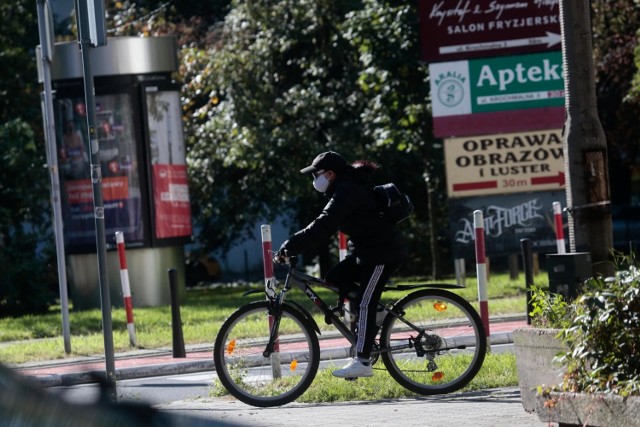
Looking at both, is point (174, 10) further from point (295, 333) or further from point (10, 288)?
point (295, 333)

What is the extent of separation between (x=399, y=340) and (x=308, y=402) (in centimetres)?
75

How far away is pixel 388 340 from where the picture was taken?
9.06 m

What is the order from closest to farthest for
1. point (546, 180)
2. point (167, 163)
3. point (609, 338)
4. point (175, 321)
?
point (609, 338) < point (175, 321) < point (167, 163) < point (546, 180)

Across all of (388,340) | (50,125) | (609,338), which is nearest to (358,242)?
(388,340)

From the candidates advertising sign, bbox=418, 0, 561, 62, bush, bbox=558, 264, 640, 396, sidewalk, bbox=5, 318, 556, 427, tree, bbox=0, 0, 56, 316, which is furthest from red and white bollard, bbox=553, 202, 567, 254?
tree, bbox=0, 0, 56, 316

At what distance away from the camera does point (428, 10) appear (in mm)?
20797

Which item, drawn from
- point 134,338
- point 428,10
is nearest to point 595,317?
point 134,338

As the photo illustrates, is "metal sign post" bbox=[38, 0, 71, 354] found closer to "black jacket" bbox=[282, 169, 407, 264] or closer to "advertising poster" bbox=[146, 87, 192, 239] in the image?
"black jacket" bbox=[282, 169, 407, 264]

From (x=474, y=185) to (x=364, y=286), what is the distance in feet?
40.5

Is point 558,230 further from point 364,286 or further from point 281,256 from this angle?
point 281,256

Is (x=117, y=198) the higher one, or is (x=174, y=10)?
(x=174, y=10)

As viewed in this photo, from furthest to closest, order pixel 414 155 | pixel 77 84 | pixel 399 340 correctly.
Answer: pixel 414 155 < pixel 77 84 < pixel 399 340

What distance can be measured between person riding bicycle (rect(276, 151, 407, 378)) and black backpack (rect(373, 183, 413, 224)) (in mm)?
45

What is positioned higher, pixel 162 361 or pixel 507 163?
pixel 507 163
